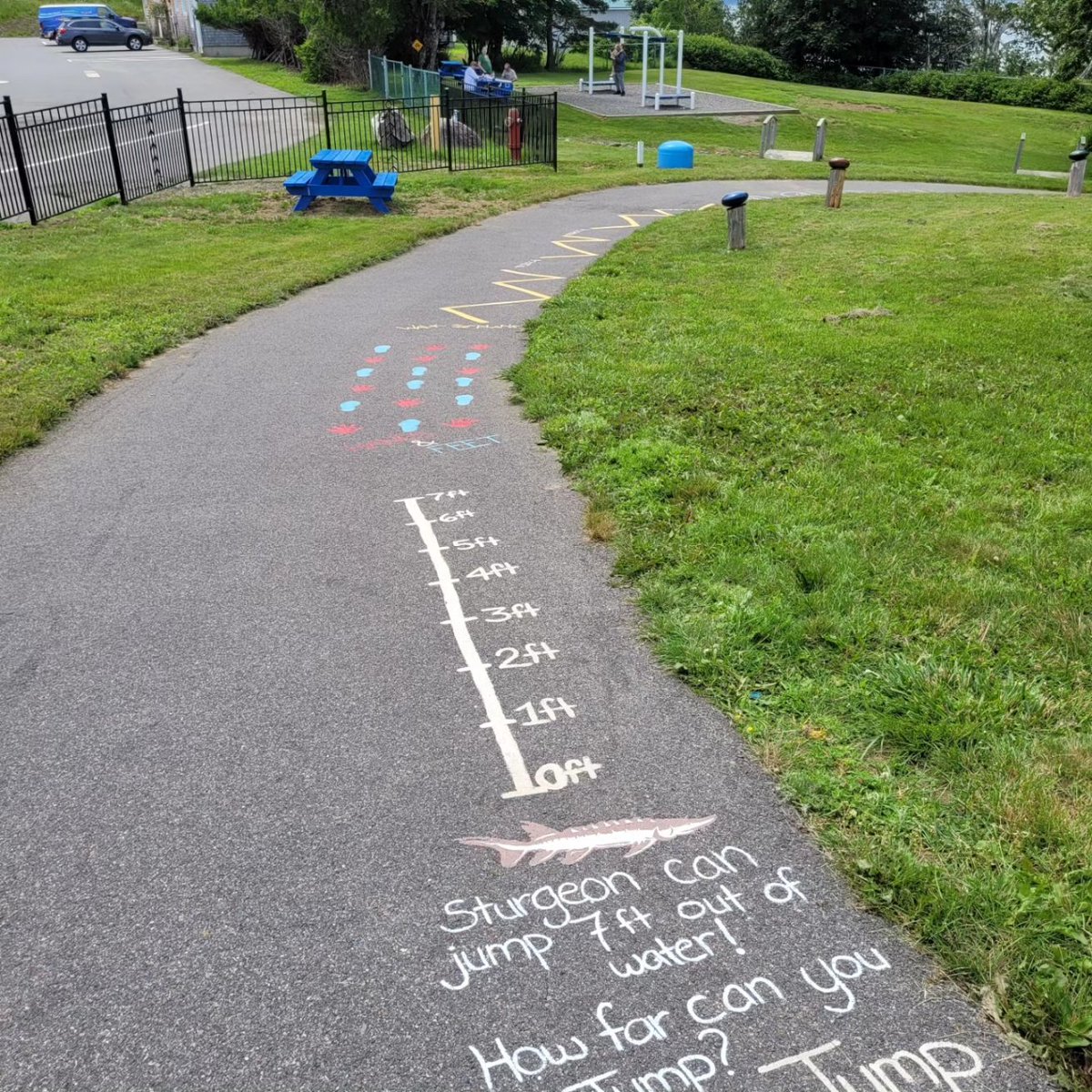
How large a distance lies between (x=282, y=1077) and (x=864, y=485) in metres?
4.39

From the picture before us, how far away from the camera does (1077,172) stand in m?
20.6

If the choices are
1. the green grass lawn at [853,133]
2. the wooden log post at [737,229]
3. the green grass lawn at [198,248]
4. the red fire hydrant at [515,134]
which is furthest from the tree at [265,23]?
the wooden log post at [737,229]

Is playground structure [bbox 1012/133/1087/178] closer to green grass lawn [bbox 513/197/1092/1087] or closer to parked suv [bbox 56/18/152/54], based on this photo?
green grass lawn [bbox 513/197/1092/1087]

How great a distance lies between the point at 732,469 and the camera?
19.4 ft

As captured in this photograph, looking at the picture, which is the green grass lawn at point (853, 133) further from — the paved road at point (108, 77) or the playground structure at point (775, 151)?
the paved road at point (108, 77)

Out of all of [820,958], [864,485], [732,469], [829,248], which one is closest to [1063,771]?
[820,958]

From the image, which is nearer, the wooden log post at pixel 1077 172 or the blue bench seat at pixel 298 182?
the blue bench seat at pixel 298 182

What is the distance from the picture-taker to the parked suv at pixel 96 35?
4847 cm

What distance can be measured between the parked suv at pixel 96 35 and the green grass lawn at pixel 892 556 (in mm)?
50614

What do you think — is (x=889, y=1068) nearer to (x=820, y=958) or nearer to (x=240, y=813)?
(x=820, y=958)

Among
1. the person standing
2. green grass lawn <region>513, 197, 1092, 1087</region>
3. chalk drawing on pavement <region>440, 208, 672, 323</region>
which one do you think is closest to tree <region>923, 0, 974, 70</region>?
the person standing

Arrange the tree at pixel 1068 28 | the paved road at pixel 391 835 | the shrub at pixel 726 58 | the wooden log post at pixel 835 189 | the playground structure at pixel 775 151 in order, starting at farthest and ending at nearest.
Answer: the shrub at pixel 726 58 → the tree at pixel 1068 28 → the playground structure at pixel 775 151 → the wooden log post at pixel 835 189 → the paved road at pixel 391 835

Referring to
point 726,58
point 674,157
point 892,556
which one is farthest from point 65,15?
point 892,556

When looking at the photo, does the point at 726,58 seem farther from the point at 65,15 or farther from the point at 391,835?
the point at 391,835
